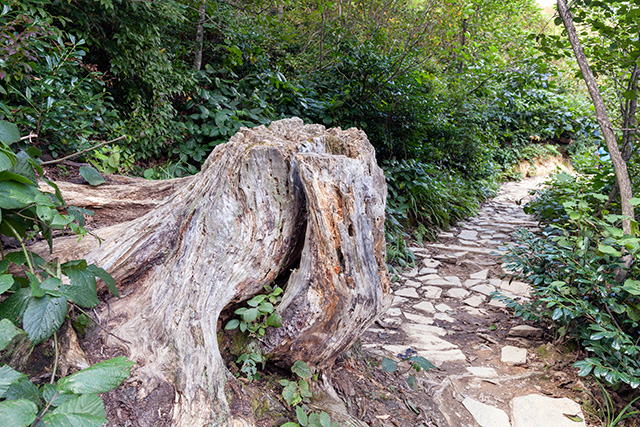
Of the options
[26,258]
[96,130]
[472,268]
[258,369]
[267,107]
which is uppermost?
[267,107]

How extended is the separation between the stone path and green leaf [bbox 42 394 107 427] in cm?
201

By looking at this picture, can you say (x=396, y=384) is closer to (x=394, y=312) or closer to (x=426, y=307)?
(x=394, y=312)

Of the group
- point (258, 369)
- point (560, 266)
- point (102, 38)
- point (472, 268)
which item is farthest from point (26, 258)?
point (472, 268)

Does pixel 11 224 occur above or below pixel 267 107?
below

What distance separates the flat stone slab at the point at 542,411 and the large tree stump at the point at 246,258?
118 centimetres

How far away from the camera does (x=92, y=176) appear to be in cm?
274

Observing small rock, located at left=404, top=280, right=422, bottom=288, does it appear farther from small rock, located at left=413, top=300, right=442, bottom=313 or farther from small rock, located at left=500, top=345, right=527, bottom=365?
small rock, located at left=500, top=345, right=527, bottom=365

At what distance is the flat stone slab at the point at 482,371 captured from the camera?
288 centimetres

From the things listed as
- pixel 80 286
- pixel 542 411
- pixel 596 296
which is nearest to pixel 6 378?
pixel 80 286

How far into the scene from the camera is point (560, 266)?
10.3 ft

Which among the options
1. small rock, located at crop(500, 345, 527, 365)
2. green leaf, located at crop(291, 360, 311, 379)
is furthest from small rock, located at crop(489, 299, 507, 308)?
green leaf, located at crop(291, 360, 311, 379)

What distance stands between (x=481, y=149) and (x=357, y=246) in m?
8.82

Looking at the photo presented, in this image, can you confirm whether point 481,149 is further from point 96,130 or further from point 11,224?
point 11,224

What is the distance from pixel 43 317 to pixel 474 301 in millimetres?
4154
